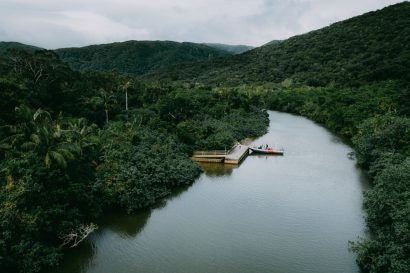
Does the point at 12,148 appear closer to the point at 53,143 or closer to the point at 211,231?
the point at 53,143

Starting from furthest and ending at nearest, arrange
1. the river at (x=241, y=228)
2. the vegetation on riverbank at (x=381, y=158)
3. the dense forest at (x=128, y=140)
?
the river at (x=241, y=228)
the dense forest at (x=128, y=140)
the vegetation on riverbank at (x=381, y=158)

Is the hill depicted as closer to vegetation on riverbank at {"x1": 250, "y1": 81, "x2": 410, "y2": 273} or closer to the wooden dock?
vegetation on riverbank at {"x1": 250, "y1": 81, "x2": 410, "y2": 273}

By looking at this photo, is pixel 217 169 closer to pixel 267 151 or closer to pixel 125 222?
pixel 267 151

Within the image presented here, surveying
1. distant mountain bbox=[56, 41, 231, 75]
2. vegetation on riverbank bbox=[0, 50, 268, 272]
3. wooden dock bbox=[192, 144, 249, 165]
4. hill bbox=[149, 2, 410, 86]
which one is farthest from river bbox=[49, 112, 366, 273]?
distant mountain bbox=[56, 41, 231, 75]

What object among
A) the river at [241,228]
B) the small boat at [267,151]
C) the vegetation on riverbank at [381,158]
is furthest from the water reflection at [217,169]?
the vegetation on riverbank at [381,158]

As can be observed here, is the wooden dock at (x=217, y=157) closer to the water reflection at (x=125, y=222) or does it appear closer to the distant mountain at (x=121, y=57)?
the water reflection at (x=125, y=222)

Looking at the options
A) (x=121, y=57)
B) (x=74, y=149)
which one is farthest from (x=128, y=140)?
(x=121, y=57)
